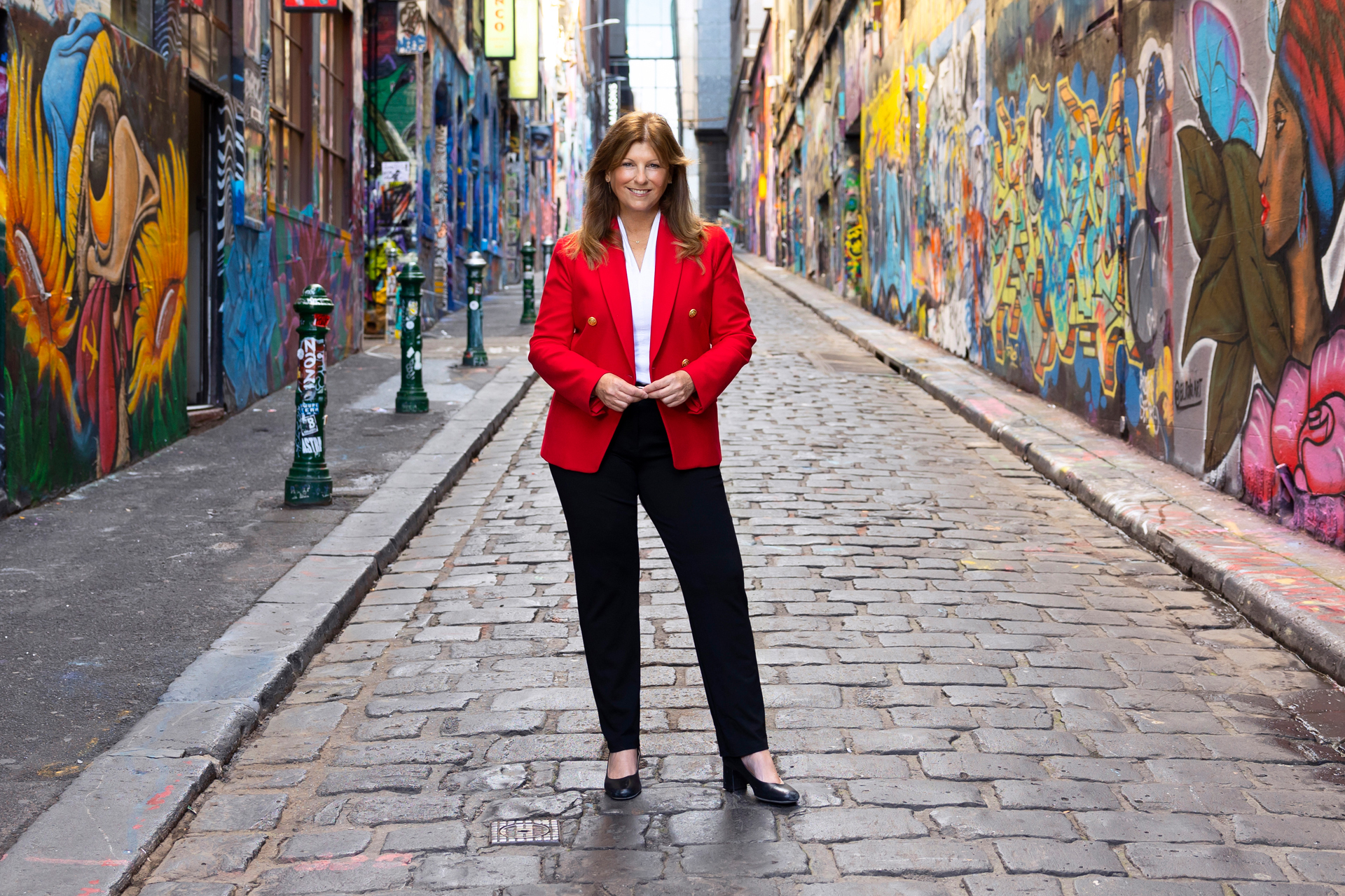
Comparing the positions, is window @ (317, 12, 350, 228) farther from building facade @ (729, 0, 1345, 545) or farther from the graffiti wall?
building facade @ (729, 0, 1345, 545)

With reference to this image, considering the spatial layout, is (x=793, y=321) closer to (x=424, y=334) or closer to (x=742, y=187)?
(x=424, y=334)

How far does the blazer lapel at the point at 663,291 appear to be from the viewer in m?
3.19

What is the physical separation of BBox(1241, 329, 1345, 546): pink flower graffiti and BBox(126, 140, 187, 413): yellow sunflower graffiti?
6.28 metres

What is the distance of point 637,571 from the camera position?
332cm

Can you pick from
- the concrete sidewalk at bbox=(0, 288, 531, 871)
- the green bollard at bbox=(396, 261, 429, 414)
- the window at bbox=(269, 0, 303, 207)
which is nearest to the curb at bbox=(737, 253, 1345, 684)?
the concrete sidewalk at bbox=(0, 288, 531, 871)

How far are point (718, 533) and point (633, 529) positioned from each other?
0.22 meters

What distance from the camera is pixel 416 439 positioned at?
28.6 feet

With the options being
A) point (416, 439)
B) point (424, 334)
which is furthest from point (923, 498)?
point (424, 334)

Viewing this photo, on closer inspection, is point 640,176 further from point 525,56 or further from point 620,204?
point 525,56

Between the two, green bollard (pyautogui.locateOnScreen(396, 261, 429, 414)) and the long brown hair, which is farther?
green bollard (pyautogui.locateOnScreen(396, 261, 429, 414))

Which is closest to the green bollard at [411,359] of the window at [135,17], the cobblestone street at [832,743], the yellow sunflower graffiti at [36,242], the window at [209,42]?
the window at [209,42]

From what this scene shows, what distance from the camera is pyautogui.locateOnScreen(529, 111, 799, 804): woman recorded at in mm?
3199

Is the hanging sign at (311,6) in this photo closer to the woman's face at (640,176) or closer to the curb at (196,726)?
the curb at (196,726)

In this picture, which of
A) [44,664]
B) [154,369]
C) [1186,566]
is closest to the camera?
[44,664]
